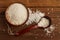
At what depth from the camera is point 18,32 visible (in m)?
1.23

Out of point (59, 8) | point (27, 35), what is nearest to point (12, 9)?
point (27, 35)

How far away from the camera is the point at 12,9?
1.23 meters

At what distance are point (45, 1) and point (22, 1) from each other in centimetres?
13

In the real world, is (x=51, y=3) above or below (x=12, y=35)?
above

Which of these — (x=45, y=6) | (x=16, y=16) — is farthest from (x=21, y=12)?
(x=45, y=6)

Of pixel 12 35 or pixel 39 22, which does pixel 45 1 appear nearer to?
pixel 39 22

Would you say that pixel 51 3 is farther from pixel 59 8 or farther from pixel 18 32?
pixel 18 32

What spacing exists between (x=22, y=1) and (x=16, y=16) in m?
0.12

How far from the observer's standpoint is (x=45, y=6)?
1292 millimetres

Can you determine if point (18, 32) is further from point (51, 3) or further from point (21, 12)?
point (51, 3)

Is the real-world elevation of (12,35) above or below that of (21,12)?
below

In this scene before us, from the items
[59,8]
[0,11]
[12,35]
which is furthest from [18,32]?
[59,8]

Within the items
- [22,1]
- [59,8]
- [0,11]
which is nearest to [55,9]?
[59,8]

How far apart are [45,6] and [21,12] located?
0.15m
